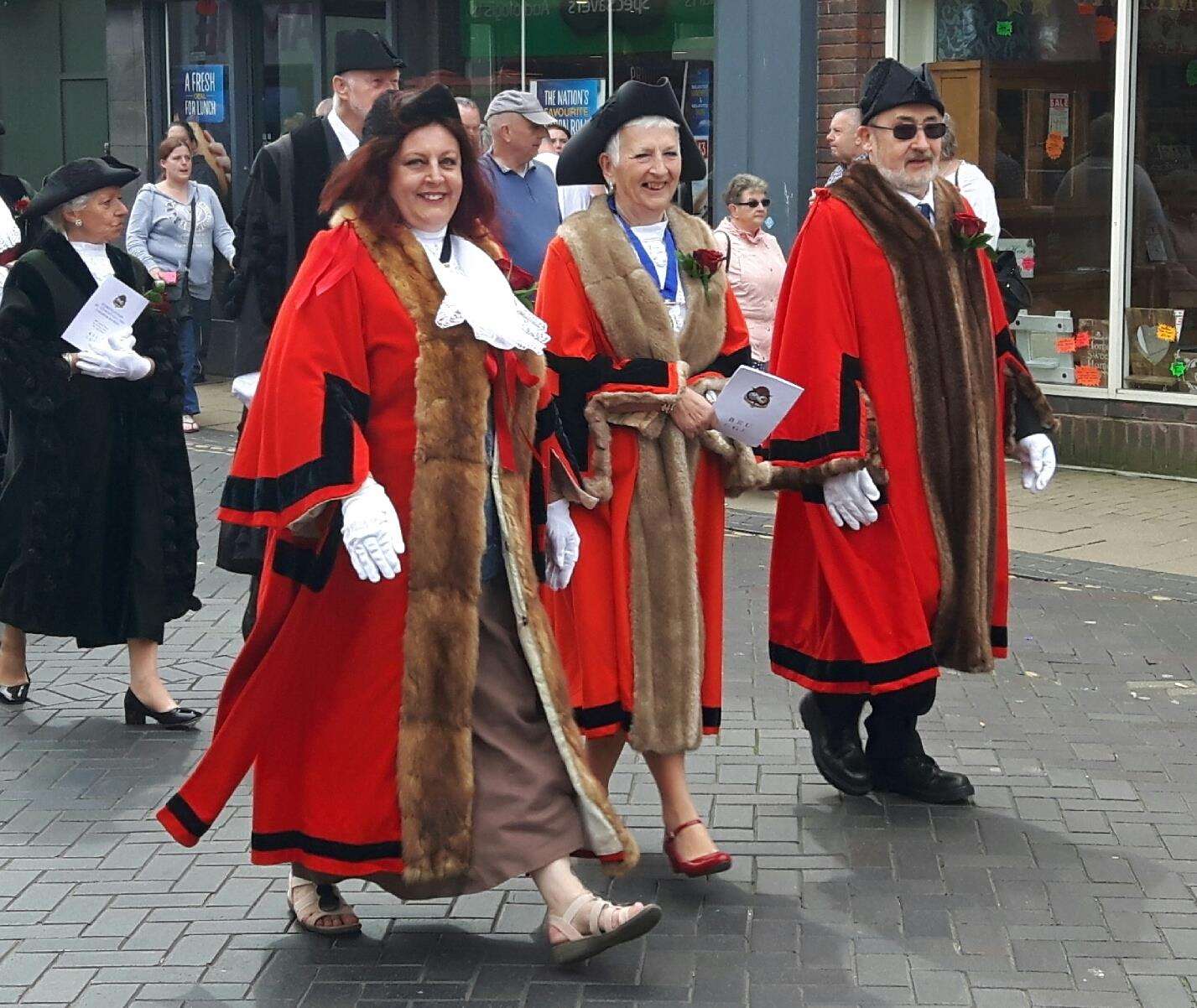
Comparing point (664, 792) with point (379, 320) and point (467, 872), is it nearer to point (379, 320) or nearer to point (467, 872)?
point (467, 872)

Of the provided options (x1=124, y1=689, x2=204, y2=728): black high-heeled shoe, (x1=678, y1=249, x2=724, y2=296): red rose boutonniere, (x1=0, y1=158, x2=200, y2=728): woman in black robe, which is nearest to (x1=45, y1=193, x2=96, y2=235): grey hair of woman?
(x1=0, y1=158, x2=200, y2=728): woman in black robe

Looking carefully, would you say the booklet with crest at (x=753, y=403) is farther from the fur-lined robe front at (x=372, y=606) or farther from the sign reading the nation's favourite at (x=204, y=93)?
the sign reading the nation's favourite at (x=204, y=93)

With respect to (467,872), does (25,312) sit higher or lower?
higher

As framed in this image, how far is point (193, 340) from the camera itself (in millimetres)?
14039

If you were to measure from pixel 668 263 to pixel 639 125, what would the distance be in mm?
361

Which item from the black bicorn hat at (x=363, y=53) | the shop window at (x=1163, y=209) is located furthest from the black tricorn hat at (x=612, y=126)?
the shop window at (x=1163, y=209)

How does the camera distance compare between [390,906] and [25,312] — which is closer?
[390,906]

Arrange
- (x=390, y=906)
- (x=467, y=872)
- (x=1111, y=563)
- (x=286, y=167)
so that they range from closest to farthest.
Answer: (x=467, y=872)
(x=390, y=906)
(x=286, y=167)
(x=1111, y=563)

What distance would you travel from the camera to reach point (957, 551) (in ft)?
18.7

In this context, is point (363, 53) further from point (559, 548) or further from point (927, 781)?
point (927, 781)

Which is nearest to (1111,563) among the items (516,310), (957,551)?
(957,551)

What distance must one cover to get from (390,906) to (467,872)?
687mm

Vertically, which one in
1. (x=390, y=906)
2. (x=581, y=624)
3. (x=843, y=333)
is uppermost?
(x=843, y=333)

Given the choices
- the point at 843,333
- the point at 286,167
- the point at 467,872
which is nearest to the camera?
the point at 467,872
